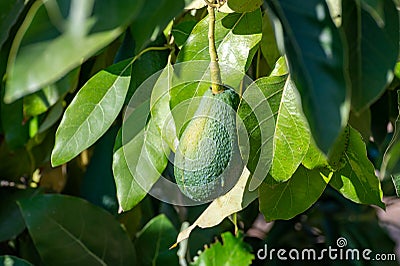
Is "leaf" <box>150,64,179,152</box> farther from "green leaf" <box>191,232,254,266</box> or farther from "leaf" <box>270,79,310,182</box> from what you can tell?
"green leaf" <box>191,232,254,266</box>

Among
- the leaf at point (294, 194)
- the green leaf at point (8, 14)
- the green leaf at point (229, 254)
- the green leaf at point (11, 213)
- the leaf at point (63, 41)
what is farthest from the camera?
the green leaf at point (11, 213)

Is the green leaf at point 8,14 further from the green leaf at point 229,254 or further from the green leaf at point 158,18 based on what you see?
the green leaf at point 229,254

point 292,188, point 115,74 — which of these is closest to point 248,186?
point 292,188

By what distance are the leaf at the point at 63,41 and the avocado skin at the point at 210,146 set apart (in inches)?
10.2

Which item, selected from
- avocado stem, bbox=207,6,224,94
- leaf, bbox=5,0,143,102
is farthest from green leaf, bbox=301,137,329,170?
leaf, bbox=5,0,143,102

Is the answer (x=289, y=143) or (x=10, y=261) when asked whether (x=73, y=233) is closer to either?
(x=10, y=261)

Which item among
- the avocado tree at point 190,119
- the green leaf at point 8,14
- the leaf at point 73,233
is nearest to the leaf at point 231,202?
the avocado tree at point 190,119

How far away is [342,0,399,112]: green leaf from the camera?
0.42m

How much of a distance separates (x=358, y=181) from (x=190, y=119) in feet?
0.62

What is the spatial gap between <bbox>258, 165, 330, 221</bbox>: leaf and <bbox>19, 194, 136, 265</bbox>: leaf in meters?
0.40

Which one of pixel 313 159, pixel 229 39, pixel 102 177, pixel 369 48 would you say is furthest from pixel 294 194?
pixel 102 177

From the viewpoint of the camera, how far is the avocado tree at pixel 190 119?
1.25 ft

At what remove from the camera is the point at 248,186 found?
687 mm

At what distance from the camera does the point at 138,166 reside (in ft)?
2.53
